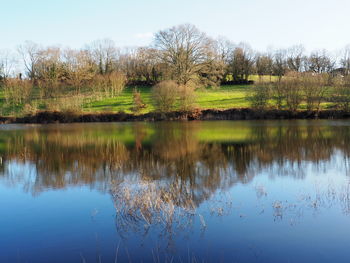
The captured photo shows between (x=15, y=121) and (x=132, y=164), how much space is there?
42.5 meters

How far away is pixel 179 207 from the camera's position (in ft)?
35.5

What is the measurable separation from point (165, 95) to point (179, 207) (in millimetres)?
40632

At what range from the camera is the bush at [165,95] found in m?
50.5

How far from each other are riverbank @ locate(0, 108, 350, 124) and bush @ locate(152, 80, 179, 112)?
106 cm

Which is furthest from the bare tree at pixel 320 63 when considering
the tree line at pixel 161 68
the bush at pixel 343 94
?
the bush at pixel 343 94

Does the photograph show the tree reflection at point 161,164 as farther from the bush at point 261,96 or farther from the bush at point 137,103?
the bush at point 137,103

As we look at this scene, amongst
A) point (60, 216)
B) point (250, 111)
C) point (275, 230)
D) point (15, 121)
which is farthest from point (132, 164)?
point (15, 121)

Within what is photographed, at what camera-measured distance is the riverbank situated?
49.2m

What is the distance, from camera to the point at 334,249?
797 cm

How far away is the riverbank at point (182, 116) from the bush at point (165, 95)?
3.49ft

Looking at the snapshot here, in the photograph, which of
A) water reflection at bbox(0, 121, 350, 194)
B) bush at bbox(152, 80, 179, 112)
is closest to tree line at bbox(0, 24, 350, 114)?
bush at bbox(152, 80, 179, 112)

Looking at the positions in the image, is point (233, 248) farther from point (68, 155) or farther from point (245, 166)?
point (68, 155)

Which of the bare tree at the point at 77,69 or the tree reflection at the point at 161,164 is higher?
the bare tree at the point at 77,69

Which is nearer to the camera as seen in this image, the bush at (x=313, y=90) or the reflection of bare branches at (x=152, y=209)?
the reflection of bare branches at (x=152, y=209)
